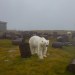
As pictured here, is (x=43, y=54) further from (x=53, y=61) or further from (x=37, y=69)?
(x=37, y=69)

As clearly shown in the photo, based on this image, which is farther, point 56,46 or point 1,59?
point 56,46

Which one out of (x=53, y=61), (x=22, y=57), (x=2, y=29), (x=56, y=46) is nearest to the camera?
(x=53, y=61)

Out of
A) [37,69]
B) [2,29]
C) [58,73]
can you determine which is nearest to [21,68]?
[37,69]

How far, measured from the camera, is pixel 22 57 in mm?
25703

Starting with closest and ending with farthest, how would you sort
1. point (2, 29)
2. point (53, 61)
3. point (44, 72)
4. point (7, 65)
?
1. point (44, 72)
2. point (7, 65)
3. point (53, 61)
4. point (2, 29)

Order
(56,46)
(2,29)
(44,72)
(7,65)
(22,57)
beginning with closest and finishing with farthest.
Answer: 1. (44,72)
2. (7,65)
3. (22,57)
4. (56,46)
5. (2,29)

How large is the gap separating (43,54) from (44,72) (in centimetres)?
598

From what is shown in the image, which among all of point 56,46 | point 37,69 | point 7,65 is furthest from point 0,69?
point 56,46

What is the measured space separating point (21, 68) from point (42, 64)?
2.24 meters

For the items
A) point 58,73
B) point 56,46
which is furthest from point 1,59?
point 56,46

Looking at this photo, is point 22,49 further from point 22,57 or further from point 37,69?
point 37,69

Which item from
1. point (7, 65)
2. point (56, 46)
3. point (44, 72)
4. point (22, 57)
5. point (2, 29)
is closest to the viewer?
point (44, 72)

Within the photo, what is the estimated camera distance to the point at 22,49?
25.5m

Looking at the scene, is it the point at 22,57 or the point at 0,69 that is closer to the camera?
the point at 0,69
